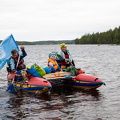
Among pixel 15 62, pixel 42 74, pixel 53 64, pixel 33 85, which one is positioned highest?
pixel 15 62

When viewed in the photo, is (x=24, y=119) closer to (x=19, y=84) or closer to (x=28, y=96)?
(x=28, y=96)

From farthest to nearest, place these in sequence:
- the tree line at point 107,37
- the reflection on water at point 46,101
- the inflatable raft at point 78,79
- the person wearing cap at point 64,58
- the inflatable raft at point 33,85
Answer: the tree line at point 107,37 → the person wearing cap at point 64,58 → the inflatable raft at point 78,79 → the inflatable raft at point 33,85 → the reflection on water at point 46,101

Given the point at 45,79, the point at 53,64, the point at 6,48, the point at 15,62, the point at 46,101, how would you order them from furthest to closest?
the point at 6,48
the point at 53,64
the point at 15,62
the point at 45,79
the point at 46,101

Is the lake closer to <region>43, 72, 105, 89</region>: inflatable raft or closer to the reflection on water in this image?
the reflection on water

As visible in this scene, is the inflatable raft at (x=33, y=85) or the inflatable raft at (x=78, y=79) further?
the inflatable raft at (x=78, y=79)

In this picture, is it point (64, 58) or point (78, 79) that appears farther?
point (64, 58)

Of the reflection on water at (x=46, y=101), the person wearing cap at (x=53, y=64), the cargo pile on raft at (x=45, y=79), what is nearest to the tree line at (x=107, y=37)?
the person wearing cap at (x=53, y=64)

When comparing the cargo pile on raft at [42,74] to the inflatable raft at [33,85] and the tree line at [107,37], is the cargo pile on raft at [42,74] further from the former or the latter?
the tree line at [107,37]

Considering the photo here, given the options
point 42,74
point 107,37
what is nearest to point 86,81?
point 42,74

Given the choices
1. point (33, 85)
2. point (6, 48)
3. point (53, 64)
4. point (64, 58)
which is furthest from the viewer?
point (64, 58)

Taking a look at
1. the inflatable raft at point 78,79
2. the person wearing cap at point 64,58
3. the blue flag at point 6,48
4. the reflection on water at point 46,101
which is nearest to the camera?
the reflection on water at point 46,101

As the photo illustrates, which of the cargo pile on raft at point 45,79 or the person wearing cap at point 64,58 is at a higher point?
the person wearing cap at point 64,58

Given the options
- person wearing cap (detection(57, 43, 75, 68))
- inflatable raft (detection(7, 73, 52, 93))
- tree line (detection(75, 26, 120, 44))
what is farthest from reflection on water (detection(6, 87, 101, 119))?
tree line (detection(75, 26, 120, 44))

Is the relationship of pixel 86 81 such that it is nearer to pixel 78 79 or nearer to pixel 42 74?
pixel 78 79
